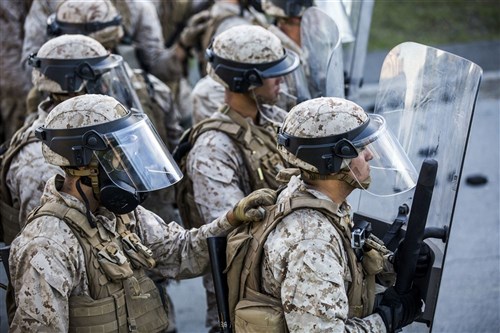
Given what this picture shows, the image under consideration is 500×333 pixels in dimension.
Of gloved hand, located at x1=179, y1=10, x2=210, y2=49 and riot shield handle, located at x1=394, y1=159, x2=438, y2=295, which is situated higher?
riot shield handle, located at x1=394, y1=159, x2=438, y2=295

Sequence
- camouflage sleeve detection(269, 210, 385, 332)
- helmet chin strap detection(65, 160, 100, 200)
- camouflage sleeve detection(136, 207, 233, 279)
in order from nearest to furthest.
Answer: camouflage sleeve detection(269, 210, 385, 332) → helmet chin strap detection(65, 160, 100, 200) → camouflage sleeve detection(136, 207, 233, 279)

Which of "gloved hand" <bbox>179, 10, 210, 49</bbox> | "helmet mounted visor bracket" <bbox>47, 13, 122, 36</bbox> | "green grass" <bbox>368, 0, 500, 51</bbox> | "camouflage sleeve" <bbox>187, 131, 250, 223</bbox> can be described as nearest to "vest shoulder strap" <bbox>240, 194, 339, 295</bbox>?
"camouflage sleeve" <bbox>187, 131, 250, 223</bbox>

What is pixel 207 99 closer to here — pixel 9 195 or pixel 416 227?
pixel 9 195

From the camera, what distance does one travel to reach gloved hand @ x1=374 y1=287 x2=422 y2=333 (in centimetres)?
391

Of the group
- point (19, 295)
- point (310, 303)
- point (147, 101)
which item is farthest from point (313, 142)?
point (147, 101)

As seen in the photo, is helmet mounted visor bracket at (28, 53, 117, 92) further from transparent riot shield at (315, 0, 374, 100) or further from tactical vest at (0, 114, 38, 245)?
transparent riot shield at (315, 0, 374, 100)

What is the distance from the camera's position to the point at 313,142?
12.8 feet

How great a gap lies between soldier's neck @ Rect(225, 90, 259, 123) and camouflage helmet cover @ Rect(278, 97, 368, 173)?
1397 mm

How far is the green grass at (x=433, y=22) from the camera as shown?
42.7 ft

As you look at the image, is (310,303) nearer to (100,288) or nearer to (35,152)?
(100,288)

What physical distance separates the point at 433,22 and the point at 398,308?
10.1m

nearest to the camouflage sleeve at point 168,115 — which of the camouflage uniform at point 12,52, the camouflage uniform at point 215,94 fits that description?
the camouflage uniform at point 215,94

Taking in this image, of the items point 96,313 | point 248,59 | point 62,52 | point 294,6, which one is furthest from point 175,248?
point 294,6

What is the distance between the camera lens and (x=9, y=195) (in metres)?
5.33
